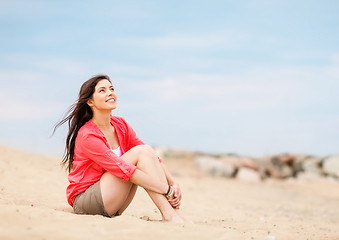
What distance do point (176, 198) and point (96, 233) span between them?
118 cm

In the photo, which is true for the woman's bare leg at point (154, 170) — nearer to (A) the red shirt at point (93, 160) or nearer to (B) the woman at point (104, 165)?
(B) the woman at point (104, 165)

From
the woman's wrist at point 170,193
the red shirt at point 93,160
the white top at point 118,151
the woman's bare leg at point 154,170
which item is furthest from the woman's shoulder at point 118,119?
the woman's wrist at point 170,193

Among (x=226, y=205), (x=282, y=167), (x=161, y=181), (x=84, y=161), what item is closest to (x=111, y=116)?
(x=84, y=161)

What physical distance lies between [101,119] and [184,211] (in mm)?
2865

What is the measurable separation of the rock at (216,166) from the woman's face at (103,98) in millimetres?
9787

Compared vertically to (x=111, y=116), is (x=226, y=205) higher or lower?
lower

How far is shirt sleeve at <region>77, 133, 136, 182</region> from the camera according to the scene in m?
4.05

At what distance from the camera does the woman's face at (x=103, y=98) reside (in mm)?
4281

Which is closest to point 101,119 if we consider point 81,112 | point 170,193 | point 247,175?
point 81,112

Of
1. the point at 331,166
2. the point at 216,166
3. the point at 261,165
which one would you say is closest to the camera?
the point at 216,166

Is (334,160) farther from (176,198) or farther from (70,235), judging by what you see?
(70,235)

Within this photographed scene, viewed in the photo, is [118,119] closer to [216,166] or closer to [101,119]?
[101,119]

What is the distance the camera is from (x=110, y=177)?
417 cm

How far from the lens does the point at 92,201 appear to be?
4172 millimetres
